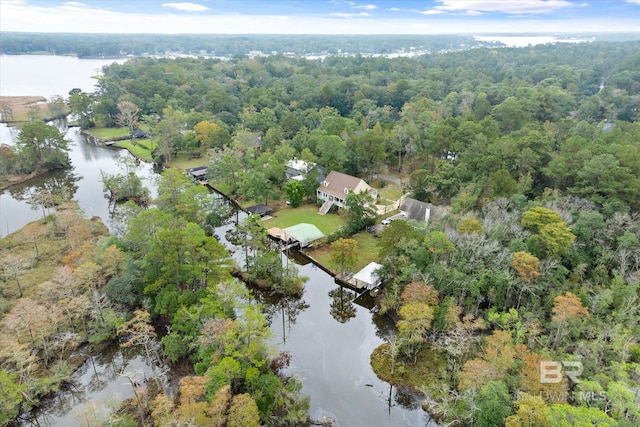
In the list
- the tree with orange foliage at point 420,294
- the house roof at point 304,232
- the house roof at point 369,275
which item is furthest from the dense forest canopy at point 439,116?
the tree with orange foliage at point 420,294

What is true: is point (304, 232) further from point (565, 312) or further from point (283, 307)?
point (565, 312)

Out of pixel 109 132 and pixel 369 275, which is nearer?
pixel 369 275

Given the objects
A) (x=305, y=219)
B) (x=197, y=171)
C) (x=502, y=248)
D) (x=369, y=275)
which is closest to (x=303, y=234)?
(x=305, y=219)

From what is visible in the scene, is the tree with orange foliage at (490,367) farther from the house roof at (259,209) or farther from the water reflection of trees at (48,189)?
the water reflection of trees at (48,189)

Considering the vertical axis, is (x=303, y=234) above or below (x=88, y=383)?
above

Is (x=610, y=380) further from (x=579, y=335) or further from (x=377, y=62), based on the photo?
(x=377, y=62)

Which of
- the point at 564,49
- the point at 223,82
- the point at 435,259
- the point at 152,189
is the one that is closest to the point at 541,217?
the point at 435,259
